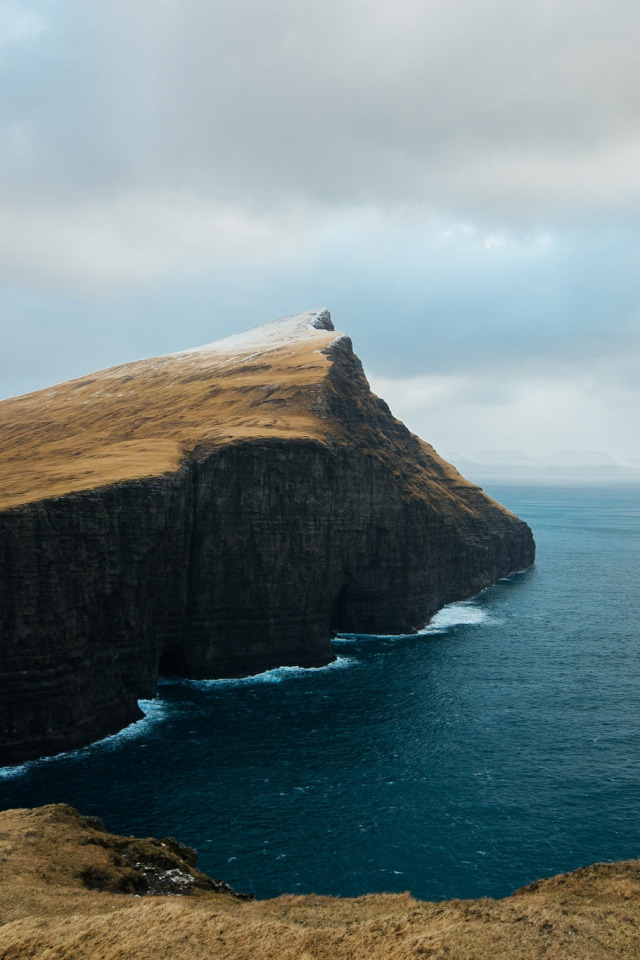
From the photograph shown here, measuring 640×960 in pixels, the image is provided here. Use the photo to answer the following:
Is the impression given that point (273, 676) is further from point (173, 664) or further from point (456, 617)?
point (456, 617)

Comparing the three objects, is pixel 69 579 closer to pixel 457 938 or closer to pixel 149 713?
pixel 149 713

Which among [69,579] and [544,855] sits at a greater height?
[69,579]

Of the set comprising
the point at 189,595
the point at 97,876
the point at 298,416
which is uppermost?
the point at 298,416

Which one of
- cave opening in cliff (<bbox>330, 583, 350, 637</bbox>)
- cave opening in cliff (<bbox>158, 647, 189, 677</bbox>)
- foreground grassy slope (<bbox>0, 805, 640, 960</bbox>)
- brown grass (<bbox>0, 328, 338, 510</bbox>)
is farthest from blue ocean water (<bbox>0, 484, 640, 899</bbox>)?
brown grass (<bbox>0, 328, 338, 510</bbox>)

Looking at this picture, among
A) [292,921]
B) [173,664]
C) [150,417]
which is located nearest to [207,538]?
[173,664]

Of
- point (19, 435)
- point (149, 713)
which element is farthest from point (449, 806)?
point (19, 435)
